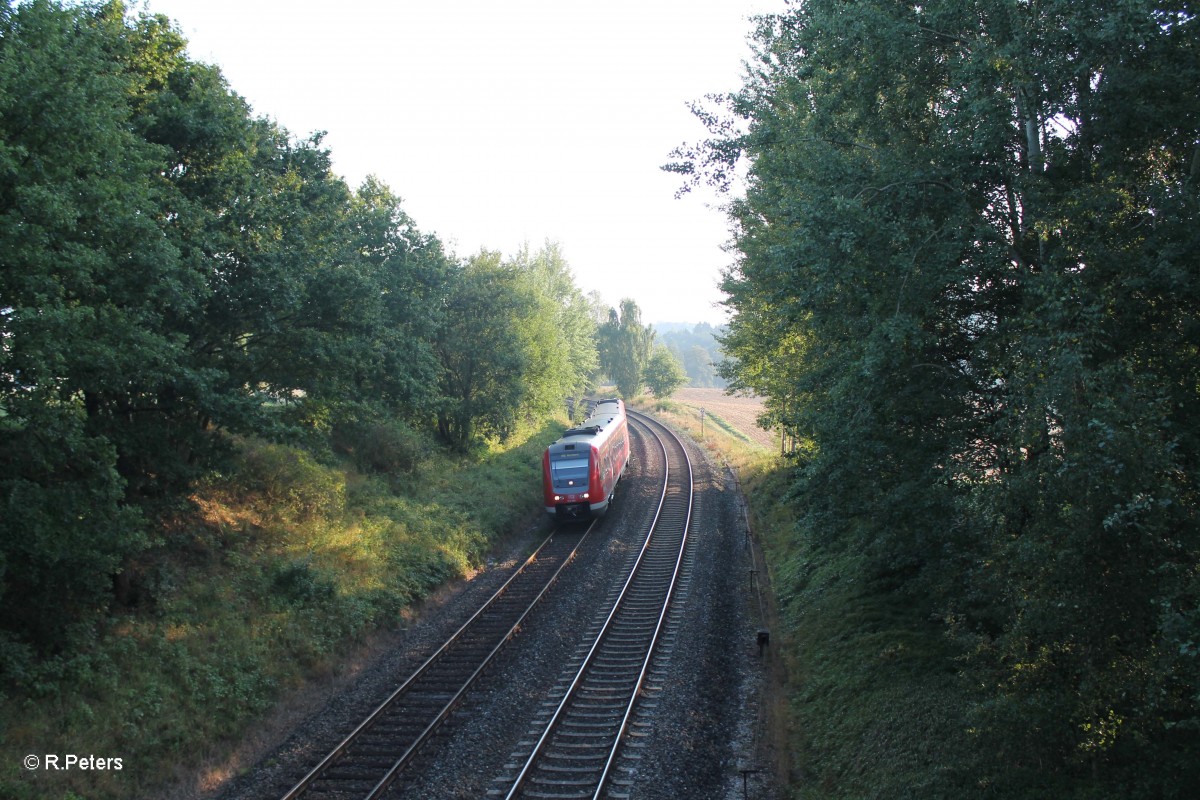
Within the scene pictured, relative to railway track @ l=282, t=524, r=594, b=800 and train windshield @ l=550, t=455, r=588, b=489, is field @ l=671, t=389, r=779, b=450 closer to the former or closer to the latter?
train windshield @ l=550, t=455, r=588, b=489

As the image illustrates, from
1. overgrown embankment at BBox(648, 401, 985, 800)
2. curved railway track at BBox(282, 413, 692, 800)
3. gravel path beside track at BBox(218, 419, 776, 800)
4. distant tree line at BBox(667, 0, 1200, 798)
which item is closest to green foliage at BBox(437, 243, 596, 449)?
gravel path beside track at BBox(218, 419, 776, 800)

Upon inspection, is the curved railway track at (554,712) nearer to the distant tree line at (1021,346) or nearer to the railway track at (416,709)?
the railway track at (416,709)

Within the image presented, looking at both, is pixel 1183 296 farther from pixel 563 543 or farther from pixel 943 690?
pixel 563 543

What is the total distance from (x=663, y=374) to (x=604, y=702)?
205ft

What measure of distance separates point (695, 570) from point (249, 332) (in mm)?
12462

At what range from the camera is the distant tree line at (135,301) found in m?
9.48

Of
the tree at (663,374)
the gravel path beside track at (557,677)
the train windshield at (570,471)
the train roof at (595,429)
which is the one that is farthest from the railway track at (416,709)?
the tree at (663,374)

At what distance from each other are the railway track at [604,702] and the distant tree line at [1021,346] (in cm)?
357

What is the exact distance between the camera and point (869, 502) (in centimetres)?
1067

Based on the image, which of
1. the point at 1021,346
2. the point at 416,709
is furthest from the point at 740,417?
the point at 1021,346

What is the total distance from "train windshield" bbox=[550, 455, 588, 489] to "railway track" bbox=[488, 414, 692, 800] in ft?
11.7

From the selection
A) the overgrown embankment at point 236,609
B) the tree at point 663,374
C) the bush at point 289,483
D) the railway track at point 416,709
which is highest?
the tree at point 663,374

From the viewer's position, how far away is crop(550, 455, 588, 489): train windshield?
77.6 ft

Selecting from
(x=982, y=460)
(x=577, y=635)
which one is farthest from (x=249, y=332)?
(x=982, y=460)
